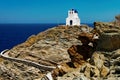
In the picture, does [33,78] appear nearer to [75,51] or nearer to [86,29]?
[86,29]

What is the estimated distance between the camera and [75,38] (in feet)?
206

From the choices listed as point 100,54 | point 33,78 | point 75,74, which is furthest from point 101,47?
point 33,78

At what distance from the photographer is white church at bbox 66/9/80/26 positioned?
70750 millimetres

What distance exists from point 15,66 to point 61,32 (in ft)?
33.9

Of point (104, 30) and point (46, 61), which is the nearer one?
point (104, 30)

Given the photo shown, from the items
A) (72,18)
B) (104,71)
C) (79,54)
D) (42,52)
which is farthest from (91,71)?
(72,18)

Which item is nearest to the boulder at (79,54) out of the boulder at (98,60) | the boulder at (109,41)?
the boulder at (109,41)

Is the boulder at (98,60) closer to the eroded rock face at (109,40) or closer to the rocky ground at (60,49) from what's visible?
the rocky ground at (60,49)

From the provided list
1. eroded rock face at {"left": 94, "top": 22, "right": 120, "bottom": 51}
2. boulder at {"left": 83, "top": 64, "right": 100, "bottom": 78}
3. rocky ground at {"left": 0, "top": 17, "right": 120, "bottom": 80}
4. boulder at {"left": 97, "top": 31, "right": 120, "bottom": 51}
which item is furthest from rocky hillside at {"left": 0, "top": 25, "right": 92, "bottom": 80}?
Result: boulder at {"left": 83, "top": 64, "right": 100, "bottom": 78}

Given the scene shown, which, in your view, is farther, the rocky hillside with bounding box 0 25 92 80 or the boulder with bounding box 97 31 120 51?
the rocky hillside with bounding box 0 25 92 80

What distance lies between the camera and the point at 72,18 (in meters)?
71.9

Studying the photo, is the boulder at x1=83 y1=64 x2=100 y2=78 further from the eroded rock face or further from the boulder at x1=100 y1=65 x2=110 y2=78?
the eroded rock face

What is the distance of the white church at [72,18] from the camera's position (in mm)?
70750

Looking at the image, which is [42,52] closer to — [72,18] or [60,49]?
[60,49]
